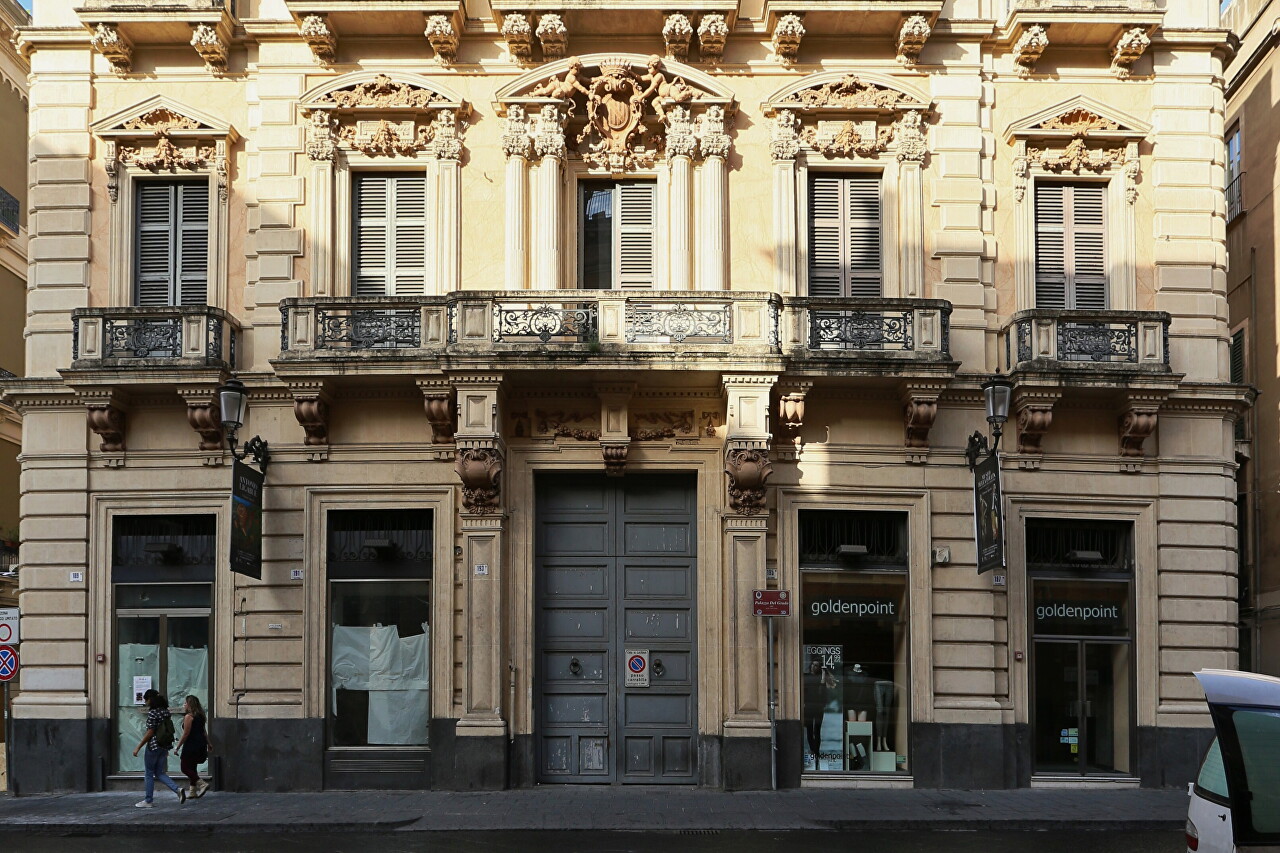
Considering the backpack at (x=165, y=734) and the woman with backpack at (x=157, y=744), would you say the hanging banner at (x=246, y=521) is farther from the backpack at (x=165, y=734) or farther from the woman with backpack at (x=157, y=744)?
the backpack at (x=165, y=734)

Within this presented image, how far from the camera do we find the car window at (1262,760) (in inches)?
323

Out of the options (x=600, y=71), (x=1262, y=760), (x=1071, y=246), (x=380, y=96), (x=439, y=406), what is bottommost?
(x=1262, y=760)

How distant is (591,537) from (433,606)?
2.53 m

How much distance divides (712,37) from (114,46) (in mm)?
8996

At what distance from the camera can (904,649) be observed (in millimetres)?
20312

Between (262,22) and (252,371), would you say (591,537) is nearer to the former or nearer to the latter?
(252,371)

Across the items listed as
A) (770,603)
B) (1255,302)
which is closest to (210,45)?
(770,603)

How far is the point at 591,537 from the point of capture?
2053 cm

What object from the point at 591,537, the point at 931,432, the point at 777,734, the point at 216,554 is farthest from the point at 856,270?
the point at 216,554

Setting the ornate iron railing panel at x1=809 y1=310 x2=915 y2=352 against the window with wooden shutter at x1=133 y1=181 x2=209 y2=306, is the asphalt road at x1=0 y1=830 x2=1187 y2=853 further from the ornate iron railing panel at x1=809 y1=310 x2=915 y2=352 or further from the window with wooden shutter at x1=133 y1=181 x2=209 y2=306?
the window with wooden shutter at x1=133 y1=181 x2=209 y2=306

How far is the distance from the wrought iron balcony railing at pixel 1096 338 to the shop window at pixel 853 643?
3323 millimetres

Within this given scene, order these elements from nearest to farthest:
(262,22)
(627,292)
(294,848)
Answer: (294,848) → (627,292) → (262,22)

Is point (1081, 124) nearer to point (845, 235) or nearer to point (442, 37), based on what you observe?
point (845, 235)

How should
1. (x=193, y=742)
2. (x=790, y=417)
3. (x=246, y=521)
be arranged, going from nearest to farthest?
(x=193, y=742) → (x=246, y=521) → (x=790, y=417)
